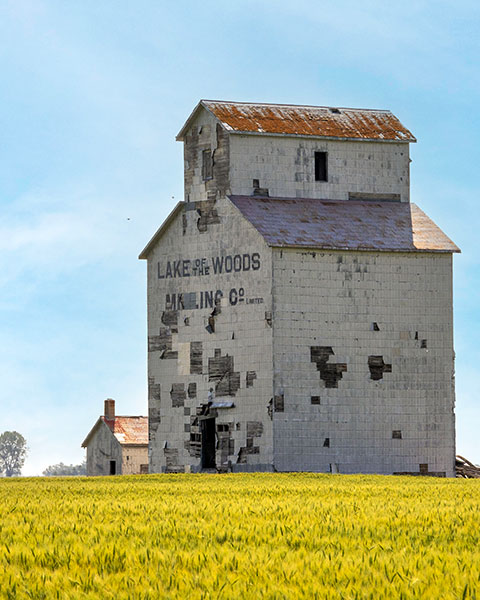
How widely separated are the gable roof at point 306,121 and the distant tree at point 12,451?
11830 cm

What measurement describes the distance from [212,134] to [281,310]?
892cm

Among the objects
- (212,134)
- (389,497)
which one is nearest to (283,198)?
(212,134)

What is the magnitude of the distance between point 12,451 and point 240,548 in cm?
15125

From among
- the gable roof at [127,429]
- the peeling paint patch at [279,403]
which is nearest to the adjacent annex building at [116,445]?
the gable roof at [127,429]

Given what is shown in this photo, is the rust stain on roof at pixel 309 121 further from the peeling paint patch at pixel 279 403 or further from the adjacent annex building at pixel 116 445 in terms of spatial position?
the adjacent annex building at pixel 116 445

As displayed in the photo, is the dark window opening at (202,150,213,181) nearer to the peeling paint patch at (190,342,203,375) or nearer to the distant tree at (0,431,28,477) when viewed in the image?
the peeling paint patch at (190,342,203,375)

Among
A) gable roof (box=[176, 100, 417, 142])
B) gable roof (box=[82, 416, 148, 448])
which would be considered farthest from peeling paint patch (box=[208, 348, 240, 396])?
gable roof (box=[82, 416, 148, 448])

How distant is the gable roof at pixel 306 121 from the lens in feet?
150

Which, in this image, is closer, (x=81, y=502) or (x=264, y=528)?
(x=264, y=528)

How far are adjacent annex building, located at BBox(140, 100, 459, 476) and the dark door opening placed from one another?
5 centimetres

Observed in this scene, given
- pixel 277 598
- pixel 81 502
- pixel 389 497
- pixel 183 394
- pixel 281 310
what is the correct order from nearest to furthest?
pixel 277 598 → pixel 81 502 → pixel 389 497 → pixel 281 310 → pixel 183 394

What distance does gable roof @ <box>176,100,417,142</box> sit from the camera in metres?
45.8

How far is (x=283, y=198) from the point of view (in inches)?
1780

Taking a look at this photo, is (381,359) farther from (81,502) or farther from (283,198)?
(81,502)
